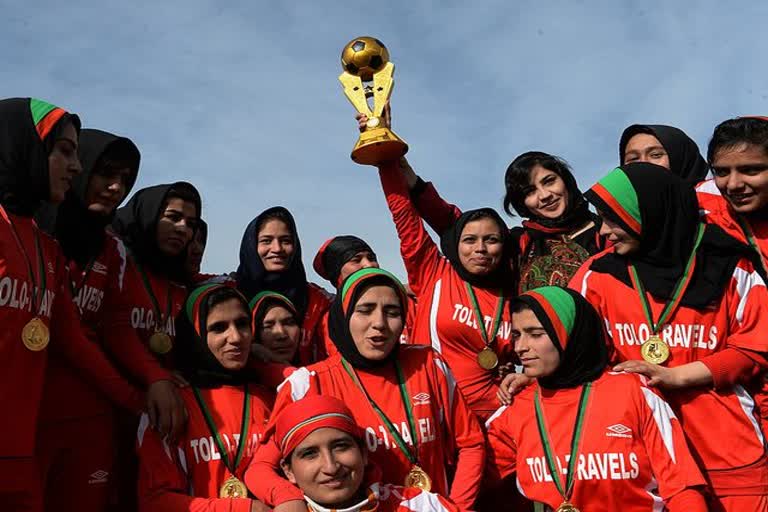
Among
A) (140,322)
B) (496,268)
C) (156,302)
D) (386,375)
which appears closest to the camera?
(386,375)

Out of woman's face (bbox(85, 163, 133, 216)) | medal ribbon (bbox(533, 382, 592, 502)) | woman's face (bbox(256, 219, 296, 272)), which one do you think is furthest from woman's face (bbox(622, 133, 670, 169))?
woman's face (bbox(85, 163, 133, 216))

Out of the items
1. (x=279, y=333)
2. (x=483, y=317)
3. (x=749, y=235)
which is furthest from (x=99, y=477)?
(x=749, y=235)

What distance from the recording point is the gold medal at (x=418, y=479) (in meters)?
4.30

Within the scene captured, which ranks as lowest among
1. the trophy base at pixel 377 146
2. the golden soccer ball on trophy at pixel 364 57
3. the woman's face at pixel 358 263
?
the woman's face at pixel 358 263

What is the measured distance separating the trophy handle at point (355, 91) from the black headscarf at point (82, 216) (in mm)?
1726

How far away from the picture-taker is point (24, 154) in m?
4.05

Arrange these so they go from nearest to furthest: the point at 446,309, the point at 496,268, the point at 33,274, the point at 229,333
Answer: the point at 33,274, the point at 229,333, the point at 446,309, the point at 496,268

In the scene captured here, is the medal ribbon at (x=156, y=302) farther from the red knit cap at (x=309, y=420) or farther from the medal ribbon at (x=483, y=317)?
the medal ribbon at (x=483, y=317)

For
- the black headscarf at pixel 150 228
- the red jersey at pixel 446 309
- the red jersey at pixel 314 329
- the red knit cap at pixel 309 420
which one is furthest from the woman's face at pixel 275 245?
the red knit cap at pixel 309 420

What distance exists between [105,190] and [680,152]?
4.29 metres

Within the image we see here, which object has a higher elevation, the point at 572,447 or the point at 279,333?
the point at 279,333

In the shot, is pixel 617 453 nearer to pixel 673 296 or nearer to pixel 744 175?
pixel 673 296

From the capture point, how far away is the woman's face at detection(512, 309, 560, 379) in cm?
435

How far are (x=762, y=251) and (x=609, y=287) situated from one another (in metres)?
0.98
